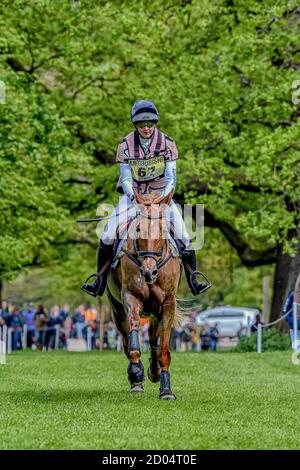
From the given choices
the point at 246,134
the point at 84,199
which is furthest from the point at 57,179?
the point at 246,134

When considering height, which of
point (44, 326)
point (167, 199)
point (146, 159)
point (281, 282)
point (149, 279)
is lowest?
point (44, 326)

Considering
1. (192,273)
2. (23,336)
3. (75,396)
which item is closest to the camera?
(75,396)

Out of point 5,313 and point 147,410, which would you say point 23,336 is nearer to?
point 5,313

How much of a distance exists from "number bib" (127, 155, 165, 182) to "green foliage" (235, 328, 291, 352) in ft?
52.6

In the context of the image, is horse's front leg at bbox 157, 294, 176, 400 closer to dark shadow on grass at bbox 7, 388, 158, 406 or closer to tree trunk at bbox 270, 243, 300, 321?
dark shadow on grass at bbox 7, 388, 158, 406

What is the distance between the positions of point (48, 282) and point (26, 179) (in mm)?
41893

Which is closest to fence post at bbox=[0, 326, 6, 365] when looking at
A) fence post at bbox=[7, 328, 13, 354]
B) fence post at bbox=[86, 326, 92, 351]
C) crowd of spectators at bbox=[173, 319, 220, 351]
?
fence post at bbox=[7, 328, 13, 354]

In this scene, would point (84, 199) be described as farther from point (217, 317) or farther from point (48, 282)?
point (48, 282)

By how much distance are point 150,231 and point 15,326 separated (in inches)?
1024

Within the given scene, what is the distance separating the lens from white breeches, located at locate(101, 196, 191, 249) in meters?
13.5

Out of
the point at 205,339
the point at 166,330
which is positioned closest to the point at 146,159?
the point at 166,330

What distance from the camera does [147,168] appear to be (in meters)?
13.5

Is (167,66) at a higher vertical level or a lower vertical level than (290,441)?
higher

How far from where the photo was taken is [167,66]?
3472 centimetres
